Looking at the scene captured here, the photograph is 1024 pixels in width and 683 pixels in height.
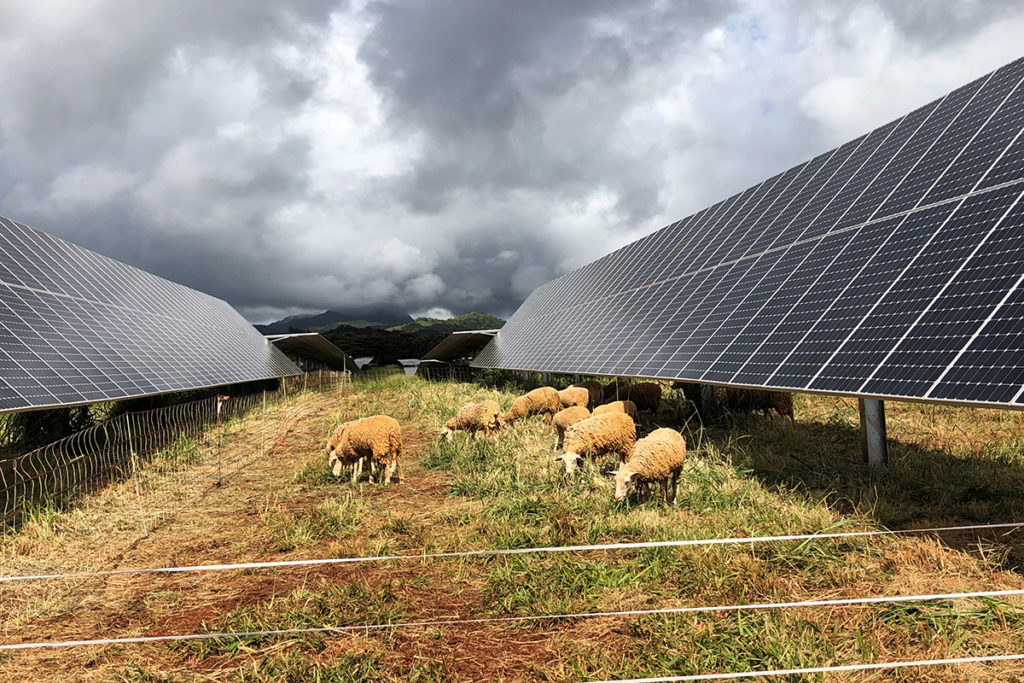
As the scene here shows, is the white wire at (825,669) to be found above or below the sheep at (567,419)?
below

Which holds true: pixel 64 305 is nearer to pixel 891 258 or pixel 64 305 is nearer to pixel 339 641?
pixel 339 641

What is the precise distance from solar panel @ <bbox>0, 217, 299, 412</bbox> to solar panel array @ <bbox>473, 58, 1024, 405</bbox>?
12.2 m

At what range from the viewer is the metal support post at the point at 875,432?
9203mm

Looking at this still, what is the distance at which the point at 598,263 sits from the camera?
28.0 m

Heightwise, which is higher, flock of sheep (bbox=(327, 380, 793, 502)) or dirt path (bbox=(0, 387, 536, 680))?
flock of sheep (bbox=(327, 380, 793, 502))

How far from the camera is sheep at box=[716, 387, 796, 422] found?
1431 cm

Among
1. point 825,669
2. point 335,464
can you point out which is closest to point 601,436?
point 335,464

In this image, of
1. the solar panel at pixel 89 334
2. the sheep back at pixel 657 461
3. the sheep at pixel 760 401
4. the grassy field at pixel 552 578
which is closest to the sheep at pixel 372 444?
the grassy field at pixel 552 578

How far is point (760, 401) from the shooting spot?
1457cm

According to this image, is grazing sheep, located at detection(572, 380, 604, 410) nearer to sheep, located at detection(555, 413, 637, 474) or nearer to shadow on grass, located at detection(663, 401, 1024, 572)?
shadow on grass, located at detection(663, 401, 1024, 572)

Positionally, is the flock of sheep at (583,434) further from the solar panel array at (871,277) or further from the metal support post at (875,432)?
the metal support post at (875,432)

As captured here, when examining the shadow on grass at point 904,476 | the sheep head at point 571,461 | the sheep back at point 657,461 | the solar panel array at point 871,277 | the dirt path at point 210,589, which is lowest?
the dirt path at point 210,589

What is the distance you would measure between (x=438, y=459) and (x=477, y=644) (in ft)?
23.3

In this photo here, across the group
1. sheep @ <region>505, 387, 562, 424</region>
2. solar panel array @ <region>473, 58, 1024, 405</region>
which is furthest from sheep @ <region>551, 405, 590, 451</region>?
sheep @ <region>505, 387, 562, 424</region>
